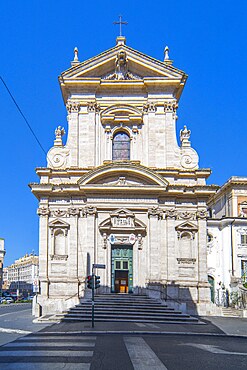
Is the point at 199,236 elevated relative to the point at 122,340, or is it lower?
elevated

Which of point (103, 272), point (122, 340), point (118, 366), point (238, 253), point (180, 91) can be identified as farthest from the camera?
point (238, 253)

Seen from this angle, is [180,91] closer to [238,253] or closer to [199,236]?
[199,236]

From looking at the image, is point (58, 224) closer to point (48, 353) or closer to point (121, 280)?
point (121, 280)

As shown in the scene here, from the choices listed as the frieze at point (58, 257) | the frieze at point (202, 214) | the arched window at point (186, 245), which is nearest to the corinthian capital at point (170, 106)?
the frieze at point (202, 214)

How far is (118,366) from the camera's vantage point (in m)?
12.6

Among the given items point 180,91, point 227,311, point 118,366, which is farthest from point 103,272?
point 118,366

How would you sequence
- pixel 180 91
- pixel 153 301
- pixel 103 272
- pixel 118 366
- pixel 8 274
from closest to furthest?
pixel 118 366, pixel 153 301, pixel 103 272, pixel 180 91, pixel 8 274

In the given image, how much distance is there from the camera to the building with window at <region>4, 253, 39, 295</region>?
5507 inches

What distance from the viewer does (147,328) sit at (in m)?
24.6

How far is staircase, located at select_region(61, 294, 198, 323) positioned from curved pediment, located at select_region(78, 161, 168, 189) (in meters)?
7.27

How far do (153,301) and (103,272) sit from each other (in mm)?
4119

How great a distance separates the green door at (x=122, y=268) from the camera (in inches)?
1390

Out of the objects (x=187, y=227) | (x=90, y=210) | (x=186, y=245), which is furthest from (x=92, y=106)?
(x=186, y=245)

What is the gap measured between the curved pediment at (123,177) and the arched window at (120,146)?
2.36m
